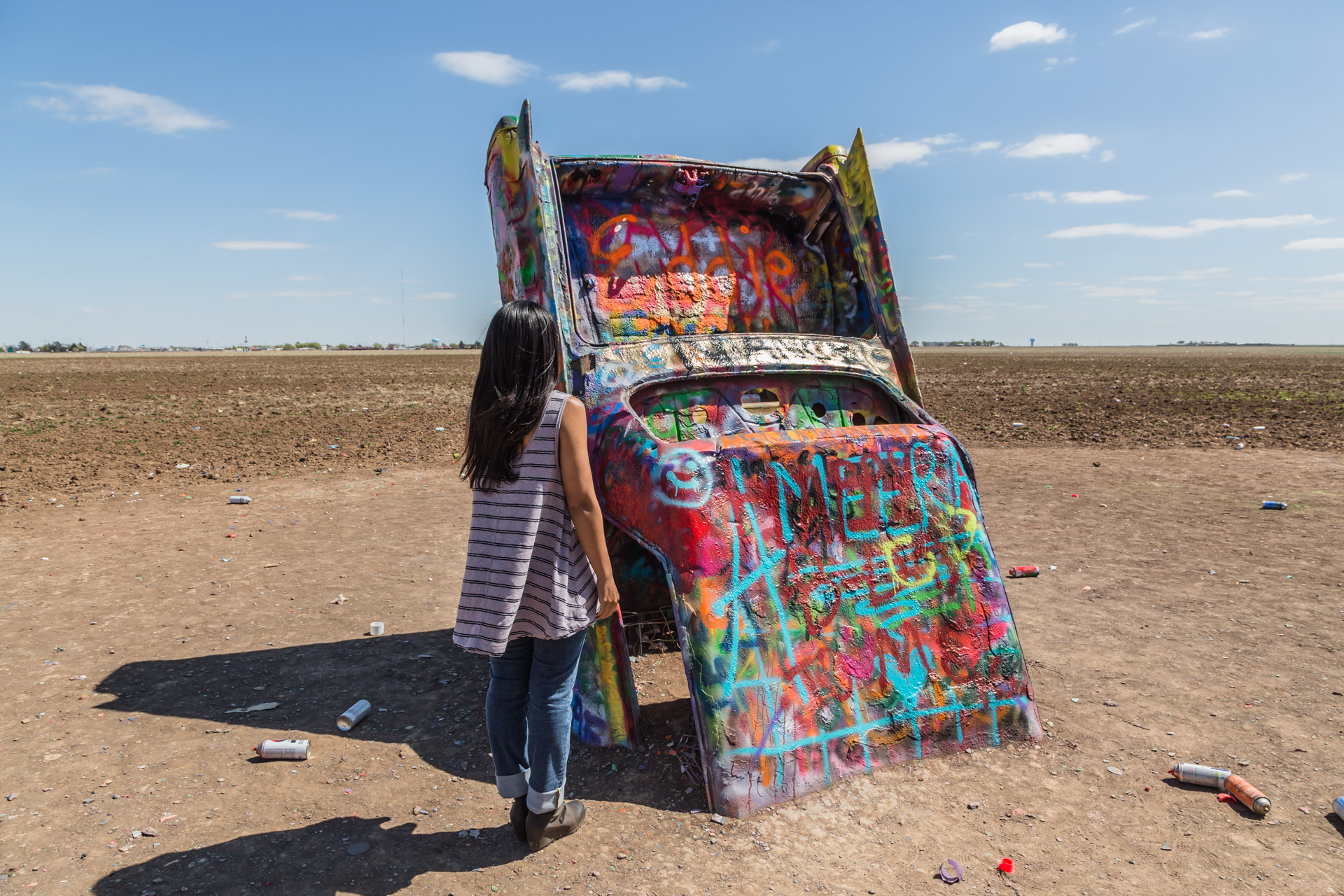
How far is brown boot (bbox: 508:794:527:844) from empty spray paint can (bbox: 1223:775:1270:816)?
257 cm

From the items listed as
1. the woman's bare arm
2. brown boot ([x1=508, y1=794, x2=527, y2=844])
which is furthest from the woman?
brown boot ([x1=508, y1=794, x2=527, y2=844])

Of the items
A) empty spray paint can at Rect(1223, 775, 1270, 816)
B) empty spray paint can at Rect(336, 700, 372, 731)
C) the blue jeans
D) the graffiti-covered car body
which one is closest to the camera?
the blue jeans

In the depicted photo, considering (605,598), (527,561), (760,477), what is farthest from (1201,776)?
(527,561)

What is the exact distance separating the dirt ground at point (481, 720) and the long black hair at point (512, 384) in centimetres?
137

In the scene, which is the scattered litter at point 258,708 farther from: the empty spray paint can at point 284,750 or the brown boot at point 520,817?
the brown boot at point 520,817

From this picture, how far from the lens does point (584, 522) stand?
2.41m

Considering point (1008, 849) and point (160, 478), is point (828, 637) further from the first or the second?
point (160, 478)

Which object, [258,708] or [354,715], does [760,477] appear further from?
[258,708]

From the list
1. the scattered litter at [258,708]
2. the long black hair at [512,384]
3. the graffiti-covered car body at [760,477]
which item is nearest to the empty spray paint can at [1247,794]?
the graffiti-covered car body at [760,477]

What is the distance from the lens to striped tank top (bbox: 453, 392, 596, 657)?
2367 millimetres

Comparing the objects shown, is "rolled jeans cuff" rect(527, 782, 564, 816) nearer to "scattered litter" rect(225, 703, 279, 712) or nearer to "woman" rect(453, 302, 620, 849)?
"woman" rect(453, 302, 620, 849)

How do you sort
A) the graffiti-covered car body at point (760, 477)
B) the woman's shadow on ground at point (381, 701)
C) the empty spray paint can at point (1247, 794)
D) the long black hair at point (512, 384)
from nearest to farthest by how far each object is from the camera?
1. the long black hair at point (512, 384)
2. the empty spray paint can at point (1247, 794)
3. the graffiti-covered car body at point (760, 477)
4. the woman's shadow on ground at point (381, 701)

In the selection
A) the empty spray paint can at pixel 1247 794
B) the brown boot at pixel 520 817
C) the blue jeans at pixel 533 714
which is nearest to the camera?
the blue jeans at pixel 533 714

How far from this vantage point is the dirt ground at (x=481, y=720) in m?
2.52
